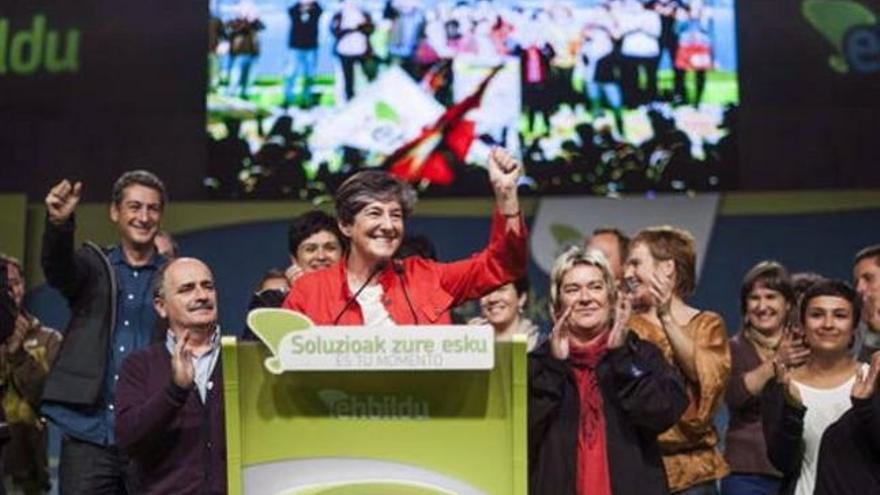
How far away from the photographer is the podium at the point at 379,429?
8.09 ft

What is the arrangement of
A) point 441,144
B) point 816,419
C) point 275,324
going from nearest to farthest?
point 275,324, point 816,419, point 441,144

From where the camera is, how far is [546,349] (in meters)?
3.32

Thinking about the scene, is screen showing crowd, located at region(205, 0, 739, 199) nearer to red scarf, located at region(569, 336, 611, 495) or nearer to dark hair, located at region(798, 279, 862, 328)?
dark hair, located at region(798, 279, 862, 328)

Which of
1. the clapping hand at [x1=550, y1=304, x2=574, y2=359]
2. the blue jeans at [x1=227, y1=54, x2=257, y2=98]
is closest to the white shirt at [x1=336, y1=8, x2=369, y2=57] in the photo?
the blue jeans at [x1=227, y1=54, x2=257, y2=98]

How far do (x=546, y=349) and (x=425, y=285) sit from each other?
1.02 ft

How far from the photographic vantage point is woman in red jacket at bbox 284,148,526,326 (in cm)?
321

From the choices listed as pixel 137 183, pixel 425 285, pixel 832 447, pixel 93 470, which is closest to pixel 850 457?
pixel 832 447

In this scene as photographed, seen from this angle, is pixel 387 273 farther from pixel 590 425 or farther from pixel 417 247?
pixel 417 247

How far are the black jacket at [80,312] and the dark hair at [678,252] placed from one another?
1.58 m

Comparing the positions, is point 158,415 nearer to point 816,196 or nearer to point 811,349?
point 811,349

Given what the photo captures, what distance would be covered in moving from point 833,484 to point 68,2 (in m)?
5.19

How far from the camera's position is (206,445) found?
344cm

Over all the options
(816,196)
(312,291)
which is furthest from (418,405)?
(816,196)

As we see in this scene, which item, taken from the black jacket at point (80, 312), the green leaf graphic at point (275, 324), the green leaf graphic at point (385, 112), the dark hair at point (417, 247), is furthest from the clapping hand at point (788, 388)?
the green leaf graphic at point (385, 112)
